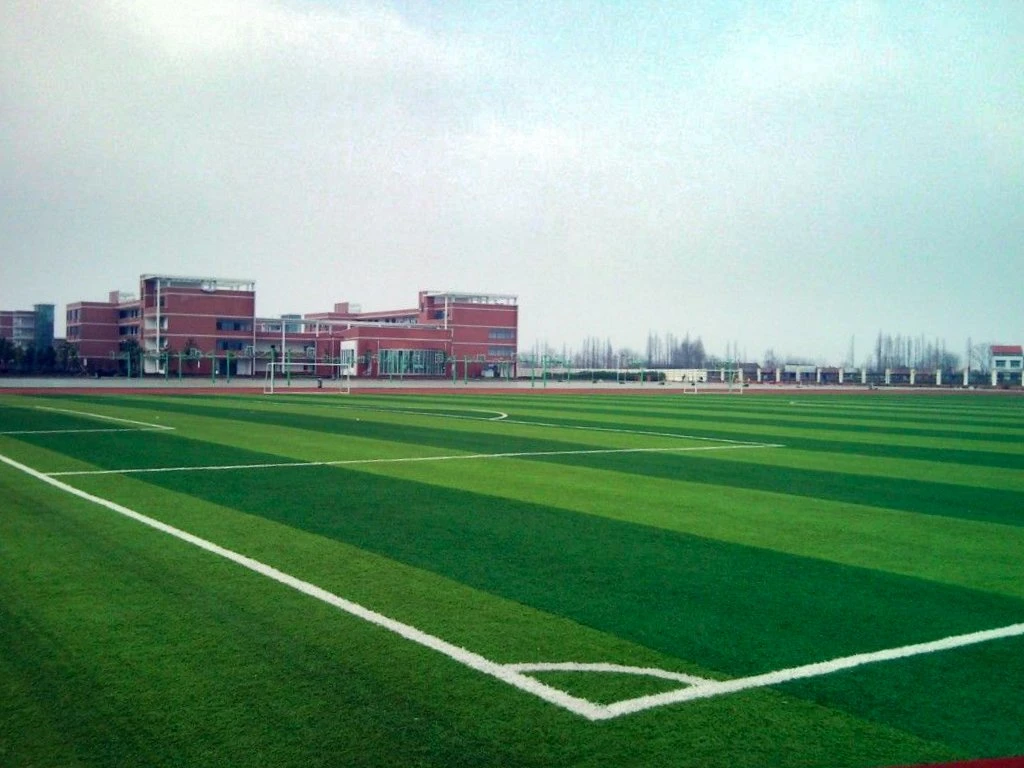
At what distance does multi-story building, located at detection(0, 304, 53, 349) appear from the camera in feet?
361

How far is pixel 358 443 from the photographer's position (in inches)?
682

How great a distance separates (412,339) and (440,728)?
90893 mm

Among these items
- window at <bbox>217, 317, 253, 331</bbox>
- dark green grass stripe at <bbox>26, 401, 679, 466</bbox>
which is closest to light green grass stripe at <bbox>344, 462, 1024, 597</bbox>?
dark green grass stripe at <bbox>26, 401, 679, 466</bbox>

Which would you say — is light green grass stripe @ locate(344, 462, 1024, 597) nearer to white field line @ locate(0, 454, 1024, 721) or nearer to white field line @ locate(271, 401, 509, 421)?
white field line @ locate(0, 454, 1024, 721)

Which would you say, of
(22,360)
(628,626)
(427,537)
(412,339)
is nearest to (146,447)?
(427,537)

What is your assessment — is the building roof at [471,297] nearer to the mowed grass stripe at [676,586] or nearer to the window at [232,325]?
the window at [232,325]

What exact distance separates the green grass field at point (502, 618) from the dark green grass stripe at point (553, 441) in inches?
146

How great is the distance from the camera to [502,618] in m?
5.73

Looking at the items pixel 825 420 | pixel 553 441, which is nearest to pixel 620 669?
pixel 553 441

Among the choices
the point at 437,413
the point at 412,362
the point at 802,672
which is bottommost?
the point at 802,672

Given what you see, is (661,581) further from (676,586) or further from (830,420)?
(830,420)

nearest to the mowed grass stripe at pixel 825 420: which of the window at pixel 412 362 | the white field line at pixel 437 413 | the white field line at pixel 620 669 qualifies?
the white field line at pixel 437 413

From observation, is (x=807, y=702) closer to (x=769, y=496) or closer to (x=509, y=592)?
(x=509, y=592)

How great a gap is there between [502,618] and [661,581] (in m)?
1.52
